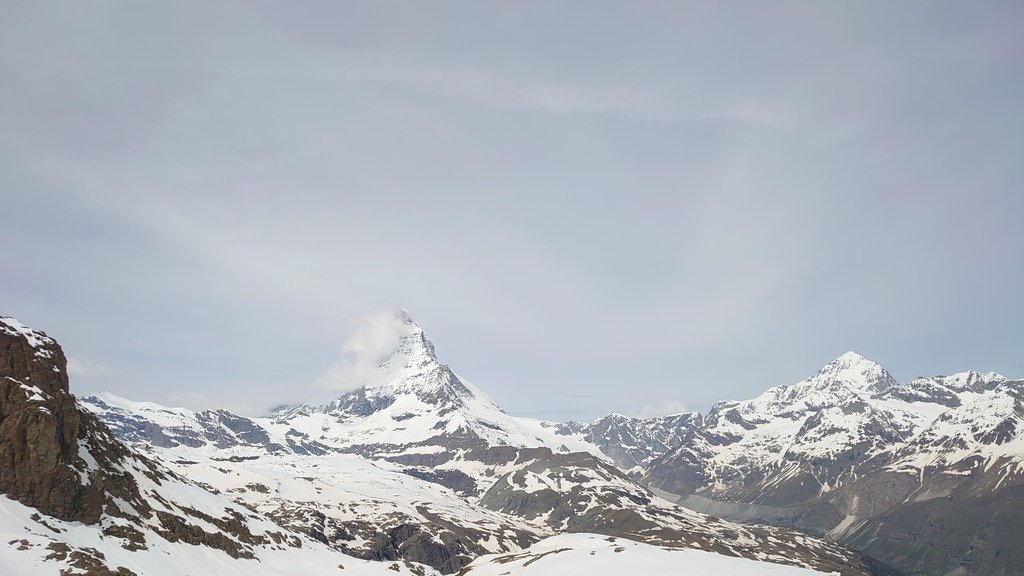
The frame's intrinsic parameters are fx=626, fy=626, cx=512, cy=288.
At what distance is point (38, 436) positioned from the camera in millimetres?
74875

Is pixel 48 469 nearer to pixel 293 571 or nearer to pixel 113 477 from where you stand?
pixel 113 477

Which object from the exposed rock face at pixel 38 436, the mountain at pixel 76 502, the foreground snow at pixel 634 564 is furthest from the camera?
the foreground snow at pixel 634 564

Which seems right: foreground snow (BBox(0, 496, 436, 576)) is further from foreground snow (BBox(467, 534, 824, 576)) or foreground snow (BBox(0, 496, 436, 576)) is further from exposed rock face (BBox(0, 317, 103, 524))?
foreground snow (BBox(467, 534, 824, 576))

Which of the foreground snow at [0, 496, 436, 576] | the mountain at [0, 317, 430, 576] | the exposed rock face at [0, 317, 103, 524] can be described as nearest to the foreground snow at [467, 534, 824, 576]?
the foreground snow at [0, 496, 436, 576]

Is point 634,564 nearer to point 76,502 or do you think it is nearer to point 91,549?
point 91,549

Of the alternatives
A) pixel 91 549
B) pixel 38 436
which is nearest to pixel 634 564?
pixel 91 549

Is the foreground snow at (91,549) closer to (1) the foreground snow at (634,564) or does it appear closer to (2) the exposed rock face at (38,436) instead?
(2) the exposed rock face at (38,436)

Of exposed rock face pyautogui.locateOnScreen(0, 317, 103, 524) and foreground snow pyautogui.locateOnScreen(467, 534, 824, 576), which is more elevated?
exposed rock face pyautogui.locateOnScreen(0, 317, 103, 524)

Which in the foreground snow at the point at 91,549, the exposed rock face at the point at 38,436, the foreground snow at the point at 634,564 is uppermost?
the exposed rock face at the point at 38,436

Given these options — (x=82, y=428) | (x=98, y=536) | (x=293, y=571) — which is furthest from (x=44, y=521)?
(x=293, y=571)

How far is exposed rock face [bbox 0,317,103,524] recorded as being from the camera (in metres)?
71.1

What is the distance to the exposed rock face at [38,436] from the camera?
233ft

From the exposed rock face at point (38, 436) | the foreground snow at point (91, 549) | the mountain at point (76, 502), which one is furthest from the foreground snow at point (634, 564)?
the exposed rock face at point (38, 436)

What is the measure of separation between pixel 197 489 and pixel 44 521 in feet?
182
